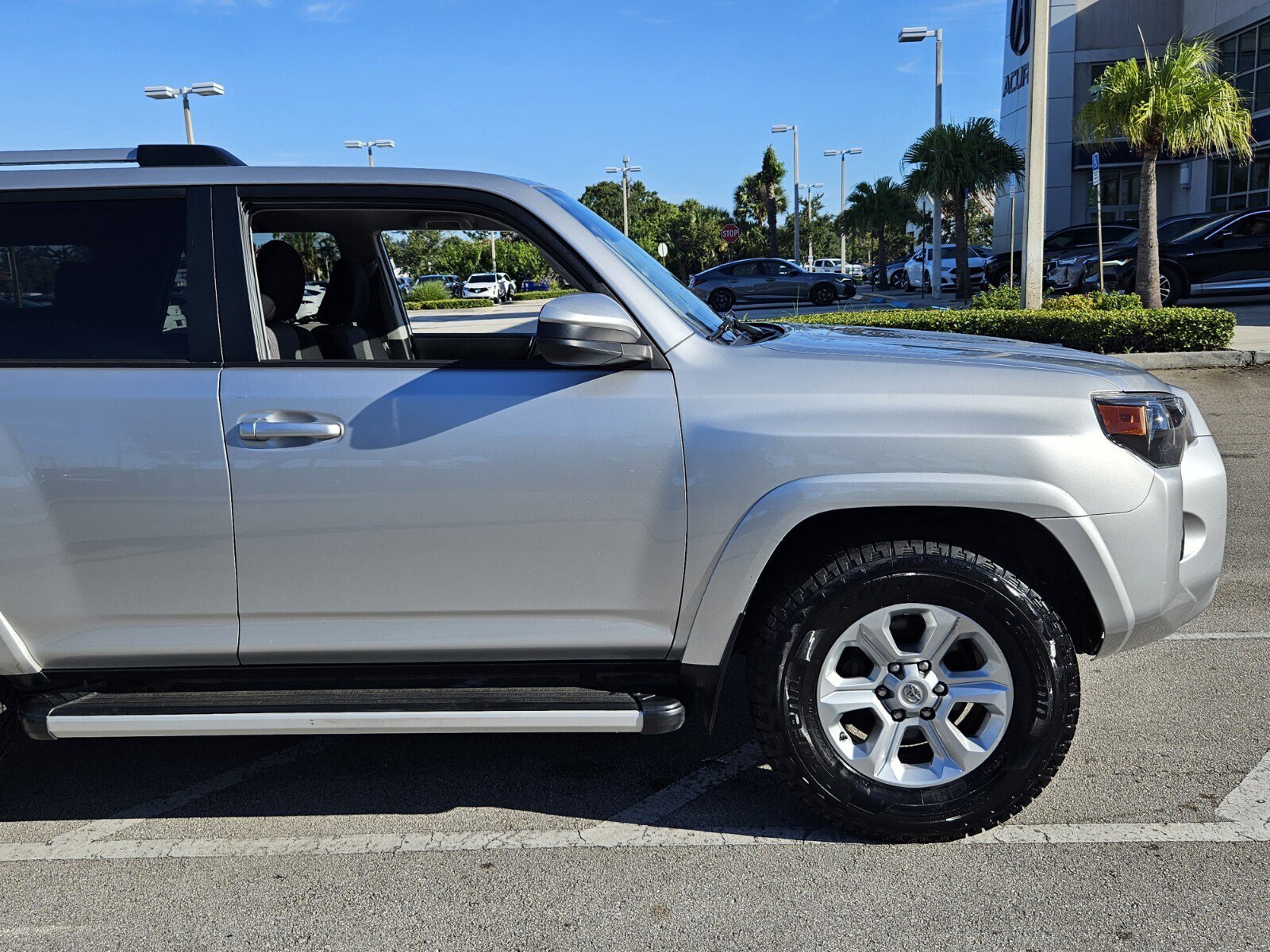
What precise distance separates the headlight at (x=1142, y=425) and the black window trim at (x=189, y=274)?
2.32m

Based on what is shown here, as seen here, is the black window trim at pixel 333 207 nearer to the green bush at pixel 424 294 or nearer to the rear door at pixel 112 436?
the rear door at pixel 112 436

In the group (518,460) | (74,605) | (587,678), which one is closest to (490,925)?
(587,678)

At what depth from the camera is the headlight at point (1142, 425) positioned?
2.89 meters

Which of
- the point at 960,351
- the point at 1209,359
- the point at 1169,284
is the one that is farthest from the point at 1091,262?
the point at 960,351

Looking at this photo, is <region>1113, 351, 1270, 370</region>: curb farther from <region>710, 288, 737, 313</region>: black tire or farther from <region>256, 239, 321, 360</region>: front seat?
<region>710, 288, 737, 313</region>: black tire

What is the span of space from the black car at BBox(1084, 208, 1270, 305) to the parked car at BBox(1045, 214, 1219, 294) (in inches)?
16.1

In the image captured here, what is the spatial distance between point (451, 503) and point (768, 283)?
26.7 m

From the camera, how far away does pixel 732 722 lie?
3830 millimetres

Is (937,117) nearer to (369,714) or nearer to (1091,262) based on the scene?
→ (1091,262)

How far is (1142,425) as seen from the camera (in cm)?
290

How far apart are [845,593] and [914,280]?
34120 mm

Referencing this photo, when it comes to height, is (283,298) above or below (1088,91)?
below

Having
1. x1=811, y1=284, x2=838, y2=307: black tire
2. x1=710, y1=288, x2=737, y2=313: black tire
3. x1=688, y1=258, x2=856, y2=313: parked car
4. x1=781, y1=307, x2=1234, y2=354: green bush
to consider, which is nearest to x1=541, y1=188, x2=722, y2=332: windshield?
x1=781, y1=307, x2=1234, y2=354: green bush

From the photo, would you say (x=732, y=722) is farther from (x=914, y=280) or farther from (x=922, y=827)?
(x=914, y=280)
